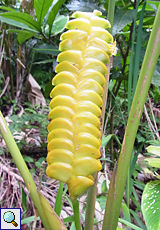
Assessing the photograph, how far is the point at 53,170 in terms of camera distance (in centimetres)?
28

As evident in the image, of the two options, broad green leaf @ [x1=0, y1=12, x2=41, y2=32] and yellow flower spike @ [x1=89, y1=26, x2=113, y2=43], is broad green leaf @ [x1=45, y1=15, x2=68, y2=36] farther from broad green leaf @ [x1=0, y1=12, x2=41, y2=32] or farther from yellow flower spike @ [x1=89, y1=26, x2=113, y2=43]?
yellow flower spike @ [x1=89, y1=26, x2=113, y2=43]

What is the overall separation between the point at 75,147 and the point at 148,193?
40 cm

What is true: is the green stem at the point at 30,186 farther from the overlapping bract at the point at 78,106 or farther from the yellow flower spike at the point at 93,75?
the yellow flower spike at the point at 93,75

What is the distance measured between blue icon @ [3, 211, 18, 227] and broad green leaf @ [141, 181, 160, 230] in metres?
0.36

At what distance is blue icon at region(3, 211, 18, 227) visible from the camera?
52cm

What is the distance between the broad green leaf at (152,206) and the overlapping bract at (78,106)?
0.29 metres

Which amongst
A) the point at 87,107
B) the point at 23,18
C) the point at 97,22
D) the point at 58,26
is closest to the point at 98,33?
the point at 97,22

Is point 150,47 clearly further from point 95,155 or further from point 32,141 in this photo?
point 32,141

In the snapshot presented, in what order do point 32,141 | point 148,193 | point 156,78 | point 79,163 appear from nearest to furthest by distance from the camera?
1. point 79,163
2. point 148,193
3. point 156,78
4. point 32,141

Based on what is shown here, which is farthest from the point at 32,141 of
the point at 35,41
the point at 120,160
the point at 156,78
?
the point at 120,160

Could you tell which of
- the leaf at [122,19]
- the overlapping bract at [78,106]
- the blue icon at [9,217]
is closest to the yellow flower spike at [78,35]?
the overlapping bract at [78,106]

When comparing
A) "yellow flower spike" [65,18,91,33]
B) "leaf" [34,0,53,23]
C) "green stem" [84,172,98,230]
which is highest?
"leaf" [34,0,53,23]

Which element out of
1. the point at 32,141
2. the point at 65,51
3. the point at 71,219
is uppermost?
the point at 65,51

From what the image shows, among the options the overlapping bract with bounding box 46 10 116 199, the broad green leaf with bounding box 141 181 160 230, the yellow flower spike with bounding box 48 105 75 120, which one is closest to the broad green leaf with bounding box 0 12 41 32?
the overlapping bract with bounding box 46 10 116 199
